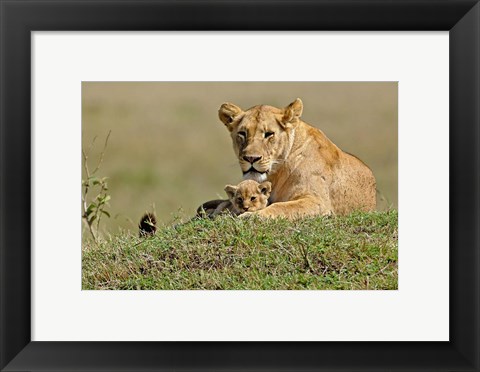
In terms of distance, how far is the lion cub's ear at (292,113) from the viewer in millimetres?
10274

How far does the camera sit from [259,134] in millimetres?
10562

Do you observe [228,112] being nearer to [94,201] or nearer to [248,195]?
[248,195]

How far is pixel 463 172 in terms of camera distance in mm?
8094

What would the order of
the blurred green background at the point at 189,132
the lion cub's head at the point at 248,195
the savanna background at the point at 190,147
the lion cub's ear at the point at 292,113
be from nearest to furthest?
the savanna background at the point at 190,147
the blurred green background at the point at 189,132
the lion cub's head at the point at 248,195
the lion cub's ear at the point at 292,113

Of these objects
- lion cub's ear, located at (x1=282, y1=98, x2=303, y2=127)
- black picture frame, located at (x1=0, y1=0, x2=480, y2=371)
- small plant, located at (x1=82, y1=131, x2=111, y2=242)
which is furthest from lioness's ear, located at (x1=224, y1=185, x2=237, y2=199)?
black picture frame, located at (x1=0, y1=0, x2=480, y2=371)

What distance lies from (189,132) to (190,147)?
30cm

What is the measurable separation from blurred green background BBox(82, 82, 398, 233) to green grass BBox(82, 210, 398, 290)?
632mm
